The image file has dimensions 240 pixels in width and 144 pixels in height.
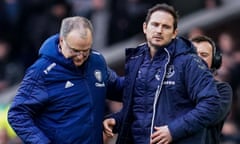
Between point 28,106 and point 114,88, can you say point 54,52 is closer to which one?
point 28,106

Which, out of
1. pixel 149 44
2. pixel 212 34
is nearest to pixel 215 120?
pixel 149 44

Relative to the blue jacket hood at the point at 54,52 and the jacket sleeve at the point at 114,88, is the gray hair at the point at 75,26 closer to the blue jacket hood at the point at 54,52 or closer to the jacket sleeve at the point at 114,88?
the blue jacket hood at the point at 54,52

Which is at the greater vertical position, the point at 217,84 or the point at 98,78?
the point at 98,78

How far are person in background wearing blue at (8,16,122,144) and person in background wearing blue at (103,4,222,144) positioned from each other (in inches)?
12.2

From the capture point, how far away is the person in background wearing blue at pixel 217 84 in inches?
364

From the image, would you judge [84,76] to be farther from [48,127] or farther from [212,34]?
[212,34]

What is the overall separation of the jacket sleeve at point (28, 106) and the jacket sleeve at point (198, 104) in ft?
3.46

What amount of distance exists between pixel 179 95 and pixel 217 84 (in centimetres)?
62

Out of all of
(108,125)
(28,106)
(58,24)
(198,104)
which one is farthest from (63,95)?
(58,24)

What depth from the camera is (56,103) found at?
9016mm

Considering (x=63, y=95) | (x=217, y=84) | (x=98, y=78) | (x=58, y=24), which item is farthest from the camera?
(x=58, y=24)

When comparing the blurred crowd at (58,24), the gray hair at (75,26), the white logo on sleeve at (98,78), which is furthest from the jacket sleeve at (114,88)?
the blurred crowd at (58,24)

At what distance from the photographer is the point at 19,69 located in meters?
16.3

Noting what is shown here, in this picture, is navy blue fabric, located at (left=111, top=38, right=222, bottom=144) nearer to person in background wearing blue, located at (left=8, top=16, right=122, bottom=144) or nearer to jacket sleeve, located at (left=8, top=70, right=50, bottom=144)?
person in background wearing blue, located at (left=8, top=16, right=122, bottom=144)
